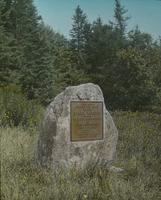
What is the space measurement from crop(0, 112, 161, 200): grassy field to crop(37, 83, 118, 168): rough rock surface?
0.32 m

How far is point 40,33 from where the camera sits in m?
48.8

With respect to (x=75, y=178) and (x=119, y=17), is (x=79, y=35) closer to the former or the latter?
(x=119, y=17)

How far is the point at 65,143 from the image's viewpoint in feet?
29.3

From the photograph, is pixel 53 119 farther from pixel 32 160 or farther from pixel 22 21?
pixel 22 21

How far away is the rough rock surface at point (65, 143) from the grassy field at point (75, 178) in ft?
1.06

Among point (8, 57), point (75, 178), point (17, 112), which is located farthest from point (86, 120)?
point (8, 57)

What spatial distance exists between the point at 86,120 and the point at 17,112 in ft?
19.2

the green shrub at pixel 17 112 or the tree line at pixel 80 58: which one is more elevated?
the tree line at pixel 80 58

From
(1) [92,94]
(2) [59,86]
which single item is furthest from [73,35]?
(1) [92,94]

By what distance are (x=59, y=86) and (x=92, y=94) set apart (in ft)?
138

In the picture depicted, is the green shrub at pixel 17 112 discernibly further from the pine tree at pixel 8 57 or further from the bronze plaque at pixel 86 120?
the pine tree at pixel 8 57

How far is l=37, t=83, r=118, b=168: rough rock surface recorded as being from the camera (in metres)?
8.84

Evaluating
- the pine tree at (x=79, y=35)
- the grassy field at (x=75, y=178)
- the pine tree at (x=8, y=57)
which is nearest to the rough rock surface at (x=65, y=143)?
the grassy field at (x=75, y=178)

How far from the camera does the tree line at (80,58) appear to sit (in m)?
45.5
